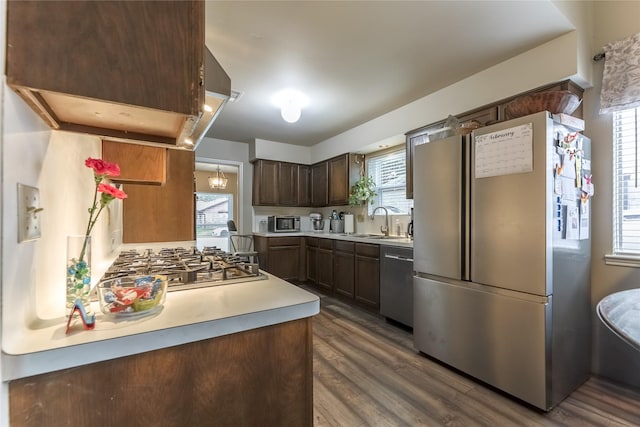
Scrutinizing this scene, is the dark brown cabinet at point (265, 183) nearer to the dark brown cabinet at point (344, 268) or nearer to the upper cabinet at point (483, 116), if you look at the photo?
the dark brown cabinet at point (344, 268)

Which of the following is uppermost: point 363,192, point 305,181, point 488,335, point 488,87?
point 488,87

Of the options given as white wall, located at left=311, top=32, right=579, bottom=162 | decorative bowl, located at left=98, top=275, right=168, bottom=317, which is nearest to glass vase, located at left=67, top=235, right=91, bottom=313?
decorative bowl, located at left=98, top=275, right=168, bottom=317

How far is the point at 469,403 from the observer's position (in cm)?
174

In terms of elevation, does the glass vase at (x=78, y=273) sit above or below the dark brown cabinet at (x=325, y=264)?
above

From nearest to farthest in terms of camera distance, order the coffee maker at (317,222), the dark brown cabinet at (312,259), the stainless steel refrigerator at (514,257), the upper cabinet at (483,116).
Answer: the stainless steel refrigerator at (514,257) < the upper cabinet at (483,116) < the dark brown cabinet at (312,259) < the coffee maker at (317,222)

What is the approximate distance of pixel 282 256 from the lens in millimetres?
4434

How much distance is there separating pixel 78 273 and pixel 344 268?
3.15 meters

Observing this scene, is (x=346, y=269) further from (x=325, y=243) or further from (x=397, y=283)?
(x=397, y=283)

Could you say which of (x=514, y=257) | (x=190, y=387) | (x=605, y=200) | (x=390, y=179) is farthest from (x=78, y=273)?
(x=390, y=179)

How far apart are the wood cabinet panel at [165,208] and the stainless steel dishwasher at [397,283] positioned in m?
1.96

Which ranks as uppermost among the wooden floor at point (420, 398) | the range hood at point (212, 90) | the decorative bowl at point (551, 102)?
the decorative bowl at point (551, 102)

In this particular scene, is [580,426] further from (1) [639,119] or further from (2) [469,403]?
(1) [639,119]

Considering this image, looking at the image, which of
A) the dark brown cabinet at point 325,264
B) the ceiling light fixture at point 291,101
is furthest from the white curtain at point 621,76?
the dark brown cabinet at point 325,264

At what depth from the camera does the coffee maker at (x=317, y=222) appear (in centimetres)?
512
